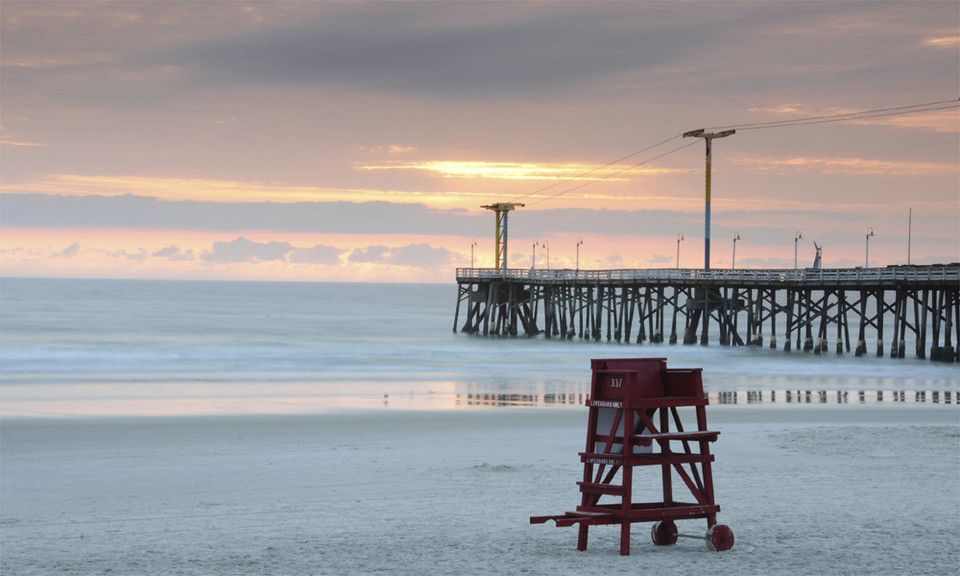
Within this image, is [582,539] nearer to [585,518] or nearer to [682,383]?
[585,518]

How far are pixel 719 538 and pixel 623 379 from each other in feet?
5.20

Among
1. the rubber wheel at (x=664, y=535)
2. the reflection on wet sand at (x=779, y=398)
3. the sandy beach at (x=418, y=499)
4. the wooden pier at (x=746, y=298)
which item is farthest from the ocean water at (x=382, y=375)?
the rubber wheel at (x=664, y=535)

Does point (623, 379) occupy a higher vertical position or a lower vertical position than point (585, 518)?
higher

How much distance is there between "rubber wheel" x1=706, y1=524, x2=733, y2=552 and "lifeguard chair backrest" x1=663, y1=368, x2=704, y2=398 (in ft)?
3.68

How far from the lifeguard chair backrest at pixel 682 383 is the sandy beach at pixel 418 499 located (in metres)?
1.34

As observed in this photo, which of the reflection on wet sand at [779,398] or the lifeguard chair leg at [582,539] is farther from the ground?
the lifeguard chair leg at [582,539]

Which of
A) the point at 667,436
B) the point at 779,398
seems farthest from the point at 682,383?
the point at 779,398

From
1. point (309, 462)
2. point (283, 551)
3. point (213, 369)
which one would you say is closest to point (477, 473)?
point (309, 462)

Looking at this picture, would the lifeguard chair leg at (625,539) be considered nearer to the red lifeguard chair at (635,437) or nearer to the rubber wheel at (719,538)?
the red lifeguard chair at (635,437)

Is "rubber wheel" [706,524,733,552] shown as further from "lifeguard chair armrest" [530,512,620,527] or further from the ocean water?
the ocean water

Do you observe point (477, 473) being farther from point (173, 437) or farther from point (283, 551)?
point (173, 437)

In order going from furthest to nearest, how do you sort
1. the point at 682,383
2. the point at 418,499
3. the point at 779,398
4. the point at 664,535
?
the point at 779,398
the point at 418,499
the point at 664,535
the point at 682,383

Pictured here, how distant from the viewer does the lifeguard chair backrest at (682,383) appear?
29.1 ft

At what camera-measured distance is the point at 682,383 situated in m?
8.92
